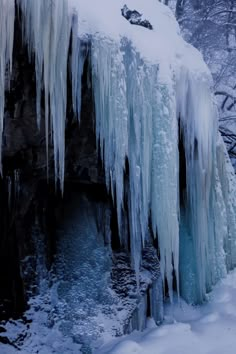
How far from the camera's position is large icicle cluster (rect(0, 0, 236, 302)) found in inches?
103

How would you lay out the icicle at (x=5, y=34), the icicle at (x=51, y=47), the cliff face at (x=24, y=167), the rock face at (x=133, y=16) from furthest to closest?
the rock face at (x=133, y=16)
the cliff face at (x=24, y=167)
the icicle at (x=51, y=47)
the icicle at (x=5, y=34)

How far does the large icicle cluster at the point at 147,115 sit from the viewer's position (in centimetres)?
261

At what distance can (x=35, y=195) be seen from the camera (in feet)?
11.4

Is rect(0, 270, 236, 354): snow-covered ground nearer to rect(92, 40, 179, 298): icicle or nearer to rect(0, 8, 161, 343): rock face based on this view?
rect(0, 8, 161, 343): rock face

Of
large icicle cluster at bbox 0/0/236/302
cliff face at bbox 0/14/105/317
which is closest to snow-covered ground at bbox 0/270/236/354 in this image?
large icicle cluster at bbox 0/0/236/302

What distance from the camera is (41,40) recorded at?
254 centimetres

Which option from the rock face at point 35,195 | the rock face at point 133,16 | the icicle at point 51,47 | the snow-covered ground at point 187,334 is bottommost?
the snow-covered ground at point 187,334

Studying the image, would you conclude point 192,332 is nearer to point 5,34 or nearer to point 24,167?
point 24,167

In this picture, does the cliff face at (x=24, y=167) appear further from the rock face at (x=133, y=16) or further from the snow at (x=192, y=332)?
the snow at (x=192, y=332)

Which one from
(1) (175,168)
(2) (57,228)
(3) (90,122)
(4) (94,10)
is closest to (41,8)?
(4) (94,10)

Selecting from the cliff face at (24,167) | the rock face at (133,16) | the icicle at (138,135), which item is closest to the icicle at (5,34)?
the cliff face at (24,167)

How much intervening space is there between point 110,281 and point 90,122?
4.27 ft

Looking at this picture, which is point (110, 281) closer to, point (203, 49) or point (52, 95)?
point (52, 95)

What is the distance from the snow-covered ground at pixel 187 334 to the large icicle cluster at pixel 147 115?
0.16 m
